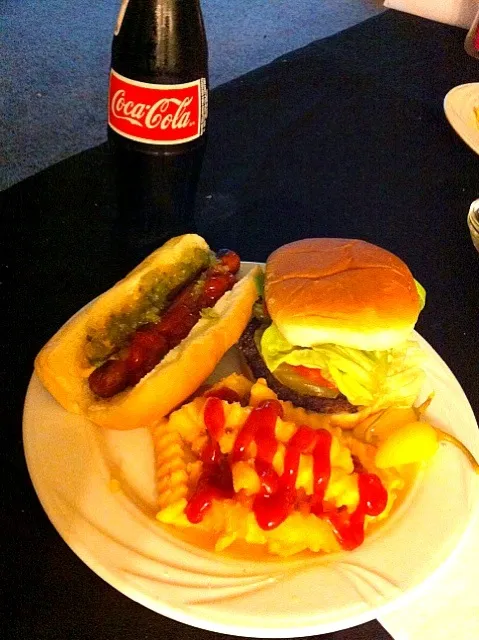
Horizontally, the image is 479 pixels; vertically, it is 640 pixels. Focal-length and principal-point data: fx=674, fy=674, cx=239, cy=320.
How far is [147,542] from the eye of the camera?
3.94ft

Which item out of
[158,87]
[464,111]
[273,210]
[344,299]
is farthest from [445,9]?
[344,299]

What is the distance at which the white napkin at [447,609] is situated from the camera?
3.73 ft

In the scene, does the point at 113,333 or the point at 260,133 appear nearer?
the point at 113,333

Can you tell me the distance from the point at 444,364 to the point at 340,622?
75 cm

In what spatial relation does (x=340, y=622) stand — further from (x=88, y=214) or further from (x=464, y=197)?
(x=464, y=197)

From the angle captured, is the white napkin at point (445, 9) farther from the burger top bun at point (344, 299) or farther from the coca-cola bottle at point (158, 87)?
the burger top bun at point (344, 299)

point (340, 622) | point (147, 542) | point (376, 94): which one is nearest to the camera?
point (340, 622)

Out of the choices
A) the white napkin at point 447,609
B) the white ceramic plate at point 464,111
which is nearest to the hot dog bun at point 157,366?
the white napkin at point 447,609

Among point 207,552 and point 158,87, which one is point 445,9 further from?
point 207,552

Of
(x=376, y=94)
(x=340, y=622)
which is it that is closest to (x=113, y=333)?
(x=340, y=622)

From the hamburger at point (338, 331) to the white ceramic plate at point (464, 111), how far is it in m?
1.09

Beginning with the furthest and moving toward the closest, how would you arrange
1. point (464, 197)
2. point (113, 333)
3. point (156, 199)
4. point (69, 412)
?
1. point (464, 197)
2. point (156, 199)
3. point (113, 333)
4. point (69, 412)

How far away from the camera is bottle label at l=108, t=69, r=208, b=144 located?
1.64 m

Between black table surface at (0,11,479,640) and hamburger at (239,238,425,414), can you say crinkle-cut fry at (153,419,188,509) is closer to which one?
black table surface at (0,11,479,640)
